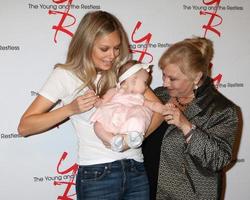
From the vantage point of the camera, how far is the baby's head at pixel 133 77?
1.57 metres

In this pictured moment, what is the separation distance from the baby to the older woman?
0.48ft

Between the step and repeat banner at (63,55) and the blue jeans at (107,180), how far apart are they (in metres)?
0.68

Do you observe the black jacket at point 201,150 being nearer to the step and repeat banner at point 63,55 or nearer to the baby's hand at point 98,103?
the baby's hand at point 98,103

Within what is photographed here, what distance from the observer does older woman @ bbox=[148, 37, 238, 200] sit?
64.9 inches

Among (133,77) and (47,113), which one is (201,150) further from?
(47,113)

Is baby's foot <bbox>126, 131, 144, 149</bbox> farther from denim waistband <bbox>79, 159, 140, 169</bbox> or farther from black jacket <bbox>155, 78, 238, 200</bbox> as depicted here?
black jacket <bbox>155, 78, 238, 200</bbox>

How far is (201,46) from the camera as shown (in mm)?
1832

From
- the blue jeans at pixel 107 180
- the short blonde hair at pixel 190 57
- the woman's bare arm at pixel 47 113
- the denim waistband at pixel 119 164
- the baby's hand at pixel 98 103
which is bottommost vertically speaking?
the blue jeans at pixel 107 180

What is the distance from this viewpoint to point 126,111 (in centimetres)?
151

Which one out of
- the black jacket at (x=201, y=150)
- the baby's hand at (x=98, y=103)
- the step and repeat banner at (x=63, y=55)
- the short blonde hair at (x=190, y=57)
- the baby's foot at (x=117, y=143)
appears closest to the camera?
the baby's foot at (x=117, y=143)

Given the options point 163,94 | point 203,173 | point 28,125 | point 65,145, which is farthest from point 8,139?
point 203,173

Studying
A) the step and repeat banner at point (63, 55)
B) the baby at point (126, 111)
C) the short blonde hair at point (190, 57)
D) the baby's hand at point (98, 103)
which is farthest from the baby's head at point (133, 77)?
the step and repeat banner at point (63, 55)

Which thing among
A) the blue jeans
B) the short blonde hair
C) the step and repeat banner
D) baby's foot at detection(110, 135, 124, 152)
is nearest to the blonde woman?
the blue jeans

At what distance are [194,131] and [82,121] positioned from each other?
1.72 feet
